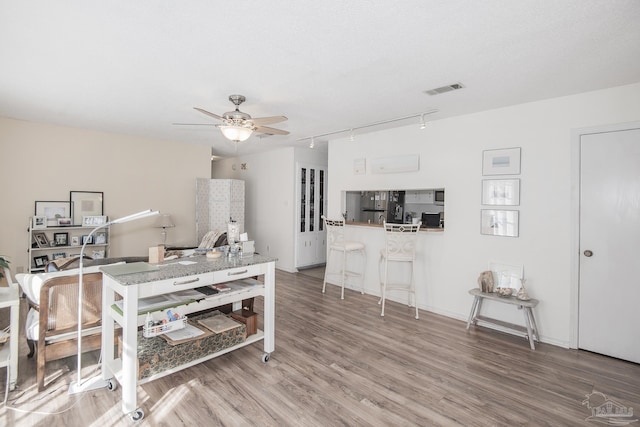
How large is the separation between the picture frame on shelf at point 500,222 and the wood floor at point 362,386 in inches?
46.4

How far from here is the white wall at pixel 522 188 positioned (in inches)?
129

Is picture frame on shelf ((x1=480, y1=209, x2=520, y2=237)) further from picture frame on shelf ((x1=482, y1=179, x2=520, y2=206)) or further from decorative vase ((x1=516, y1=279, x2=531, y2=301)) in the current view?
decorative vase ((x1=516, y1=279, x2=531, y2=301))

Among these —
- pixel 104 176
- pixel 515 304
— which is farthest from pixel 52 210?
pixel 515 304

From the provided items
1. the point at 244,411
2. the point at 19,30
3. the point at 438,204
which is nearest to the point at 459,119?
the point at 438,204

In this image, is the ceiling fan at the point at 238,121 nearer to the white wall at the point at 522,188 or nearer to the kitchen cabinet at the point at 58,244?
the white wall at the point at 522,188

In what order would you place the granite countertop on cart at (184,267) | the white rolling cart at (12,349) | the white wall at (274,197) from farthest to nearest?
the white wall at (274,197) → the white rolling cart at (12,349) → the granite countertop on cart at (184,267)

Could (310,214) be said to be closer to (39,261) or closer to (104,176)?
(104,176)

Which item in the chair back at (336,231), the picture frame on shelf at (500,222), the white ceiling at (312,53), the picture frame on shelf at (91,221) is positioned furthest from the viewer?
the picture frame on shelf at (91,221)

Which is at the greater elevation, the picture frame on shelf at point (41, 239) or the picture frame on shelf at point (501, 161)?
the picture frame on shelf at point (501, 161)

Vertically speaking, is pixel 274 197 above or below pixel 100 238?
above

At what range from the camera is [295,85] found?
311cm

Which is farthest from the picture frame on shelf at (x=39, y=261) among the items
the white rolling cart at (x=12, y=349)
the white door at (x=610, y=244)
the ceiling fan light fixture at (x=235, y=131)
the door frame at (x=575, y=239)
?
the white door at (x=610, y=244)

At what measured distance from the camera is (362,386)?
250 cm

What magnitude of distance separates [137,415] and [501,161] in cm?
418
